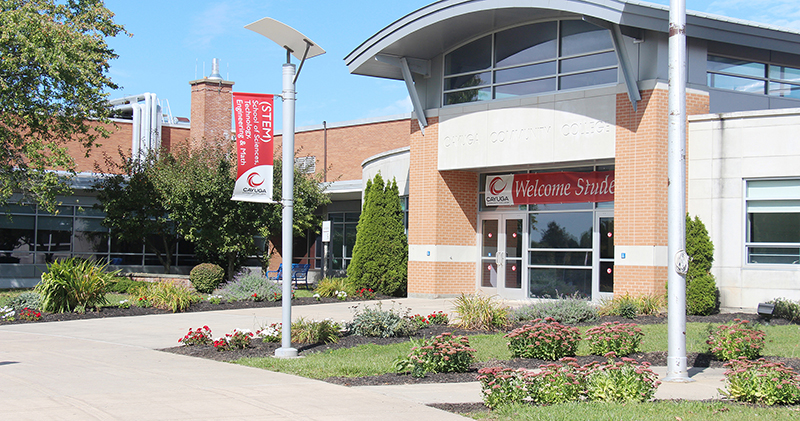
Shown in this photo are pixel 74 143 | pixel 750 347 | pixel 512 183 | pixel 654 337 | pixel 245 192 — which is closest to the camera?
pixel 750 347

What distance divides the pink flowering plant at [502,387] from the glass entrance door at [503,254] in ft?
45.5

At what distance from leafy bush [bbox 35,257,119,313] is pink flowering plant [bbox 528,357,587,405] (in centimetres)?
1270

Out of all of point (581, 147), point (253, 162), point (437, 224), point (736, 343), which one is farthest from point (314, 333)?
point (437, 224)

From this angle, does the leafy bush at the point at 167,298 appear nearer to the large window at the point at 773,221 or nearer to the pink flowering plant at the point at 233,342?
the pink flowering plant at the point at 233,342

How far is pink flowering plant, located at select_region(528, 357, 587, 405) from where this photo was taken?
7.12m

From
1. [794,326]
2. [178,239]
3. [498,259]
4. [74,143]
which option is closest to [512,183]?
[498,259]

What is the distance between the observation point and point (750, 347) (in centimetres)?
973

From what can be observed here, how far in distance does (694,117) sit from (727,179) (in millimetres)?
1688

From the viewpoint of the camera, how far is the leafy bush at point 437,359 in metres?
8.98

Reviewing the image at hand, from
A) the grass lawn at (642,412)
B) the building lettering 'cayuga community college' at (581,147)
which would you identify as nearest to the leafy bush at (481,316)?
the building lettering 'cayuga community college' at (581,147)

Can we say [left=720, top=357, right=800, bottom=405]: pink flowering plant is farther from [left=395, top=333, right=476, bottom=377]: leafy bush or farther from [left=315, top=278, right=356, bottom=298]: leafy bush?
[left=315, top=278, right=356, bottom=298]: leafy bush

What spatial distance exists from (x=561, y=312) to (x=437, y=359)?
5849mm

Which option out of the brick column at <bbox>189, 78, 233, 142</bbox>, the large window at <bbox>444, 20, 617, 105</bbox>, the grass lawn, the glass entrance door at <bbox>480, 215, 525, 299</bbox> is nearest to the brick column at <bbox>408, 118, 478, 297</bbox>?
the glass entrance door at <bbox>480, 215, 525, 299</bbox>

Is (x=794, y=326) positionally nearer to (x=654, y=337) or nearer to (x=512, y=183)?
(x=654, y=337)
